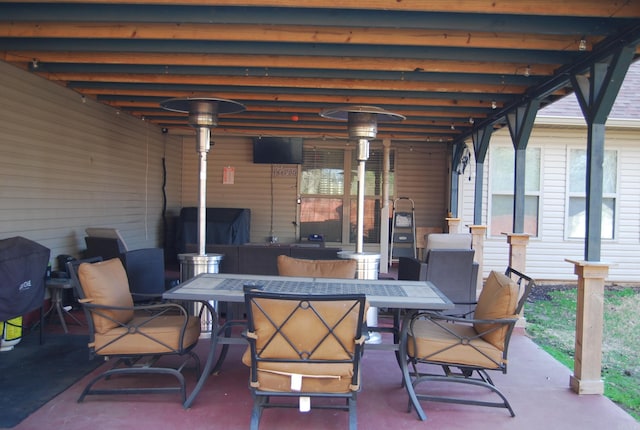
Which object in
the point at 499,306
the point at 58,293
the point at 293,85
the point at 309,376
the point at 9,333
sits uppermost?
the point at 293,85

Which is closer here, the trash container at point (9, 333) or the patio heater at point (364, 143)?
the trash container at point (9, 333)

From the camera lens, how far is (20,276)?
14.2ft

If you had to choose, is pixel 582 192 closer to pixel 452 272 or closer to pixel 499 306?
pixel 452 272

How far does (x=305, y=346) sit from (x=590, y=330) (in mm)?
2471

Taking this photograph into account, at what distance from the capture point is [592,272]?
3.80 m

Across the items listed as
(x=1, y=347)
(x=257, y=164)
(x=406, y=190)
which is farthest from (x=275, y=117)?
(x=1, y=347)

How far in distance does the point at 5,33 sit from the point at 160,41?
124 cm

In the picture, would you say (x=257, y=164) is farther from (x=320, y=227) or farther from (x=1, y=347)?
(x=1, y=347)

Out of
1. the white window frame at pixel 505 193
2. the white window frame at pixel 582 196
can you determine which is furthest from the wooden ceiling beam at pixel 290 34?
the white window frame at pixel 582 196

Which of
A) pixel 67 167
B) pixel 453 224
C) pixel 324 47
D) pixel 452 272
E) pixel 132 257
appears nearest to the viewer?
pixel 324 47

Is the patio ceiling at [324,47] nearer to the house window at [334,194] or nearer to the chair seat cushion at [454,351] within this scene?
the chair seat cushion at [454,351]

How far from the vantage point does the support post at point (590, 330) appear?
3787 mm

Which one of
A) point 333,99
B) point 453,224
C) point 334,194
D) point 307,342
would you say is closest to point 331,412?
point 307,342

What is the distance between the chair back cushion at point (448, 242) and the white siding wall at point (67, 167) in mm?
4298
